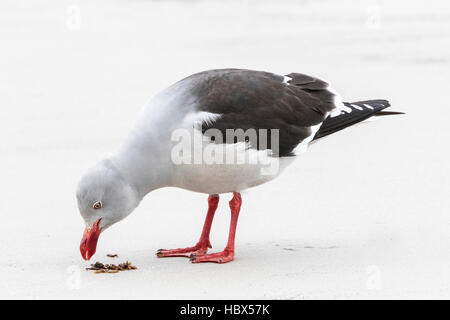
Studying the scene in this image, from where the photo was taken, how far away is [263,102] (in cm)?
799

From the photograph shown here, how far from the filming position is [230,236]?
8.02m

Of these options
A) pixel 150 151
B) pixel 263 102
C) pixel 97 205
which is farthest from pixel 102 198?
pixel 263 102

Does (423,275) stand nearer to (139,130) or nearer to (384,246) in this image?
(384,246)

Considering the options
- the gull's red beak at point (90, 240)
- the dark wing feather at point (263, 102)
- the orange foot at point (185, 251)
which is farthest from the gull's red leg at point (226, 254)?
the gull's red beak at point (90, 240)

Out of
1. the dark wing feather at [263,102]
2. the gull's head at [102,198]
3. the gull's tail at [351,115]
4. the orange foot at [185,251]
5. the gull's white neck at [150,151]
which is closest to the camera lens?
the gull's head at [102,198]

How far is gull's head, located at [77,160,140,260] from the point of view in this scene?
727 cm

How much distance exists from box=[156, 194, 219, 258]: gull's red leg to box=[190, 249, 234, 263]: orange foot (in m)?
0.16

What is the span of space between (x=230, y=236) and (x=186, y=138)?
1.04 metres

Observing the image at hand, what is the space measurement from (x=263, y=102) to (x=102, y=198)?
159 cm

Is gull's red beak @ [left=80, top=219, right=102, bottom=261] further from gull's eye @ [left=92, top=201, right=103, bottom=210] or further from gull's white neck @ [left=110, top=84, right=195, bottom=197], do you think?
gull's white neck @ [left=110, top=84, right=195, bottom=197]

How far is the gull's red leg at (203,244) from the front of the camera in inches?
319

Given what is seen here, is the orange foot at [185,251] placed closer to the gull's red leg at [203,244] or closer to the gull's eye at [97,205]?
the gull's red leg at [203,244]

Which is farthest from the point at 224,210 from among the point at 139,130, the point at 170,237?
the point at 139,130

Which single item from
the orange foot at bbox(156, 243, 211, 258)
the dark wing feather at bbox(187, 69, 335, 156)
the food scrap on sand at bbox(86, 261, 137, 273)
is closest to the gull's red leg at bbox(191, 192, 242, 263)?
the orange foot at bbox(156, 243, 211, 258)
